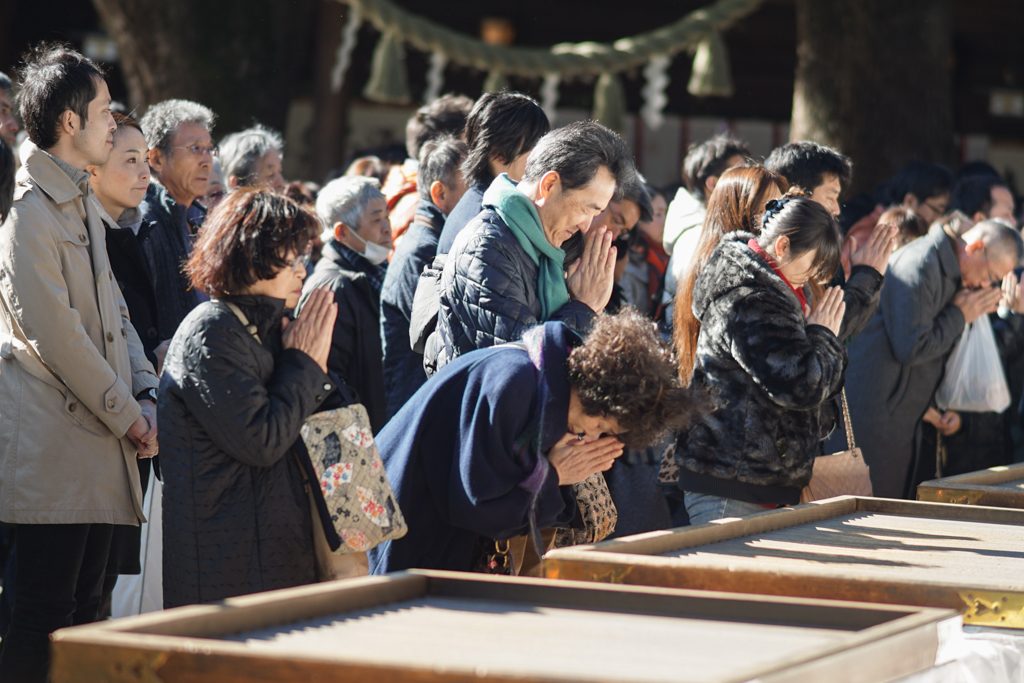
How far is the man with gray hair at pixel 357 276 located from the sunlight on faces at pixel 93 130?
1.19 m

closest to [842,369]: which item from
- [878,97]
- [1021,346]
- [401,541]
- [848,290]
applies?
[848,290]

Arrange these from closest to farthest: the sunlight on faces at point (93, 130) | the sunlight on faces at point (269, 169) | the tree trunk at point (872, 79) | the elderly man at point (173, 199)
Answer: the sunlight on faces at point (93, 130)
the elderly man at point (173, 199)
the sunlight on faces at point (269, 169)
the tree trunk at point (872, 79)

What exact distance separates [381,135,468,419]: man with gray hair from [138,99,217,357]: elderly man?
64 centimetres

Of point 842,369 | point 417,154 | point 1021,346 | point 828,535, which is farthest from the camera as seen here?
point 1021,346

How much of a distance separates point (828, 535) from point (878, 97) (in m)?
6.09

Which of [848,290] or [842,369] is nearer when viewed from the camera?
[842,369]

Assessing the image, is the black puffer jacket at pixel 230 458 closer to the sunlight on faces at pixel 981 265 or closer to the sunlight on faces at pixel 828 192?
the sunlight on faces at pixel 828 192

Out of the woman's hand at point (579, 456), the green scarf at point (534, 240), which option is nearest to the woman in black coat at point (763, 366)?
the green scarf at point (534, 240)

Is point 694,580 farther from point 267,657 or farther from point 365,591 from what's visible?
point 267,657

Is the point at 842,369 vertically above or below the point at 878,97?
below

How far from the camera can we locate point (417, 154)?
239 inches

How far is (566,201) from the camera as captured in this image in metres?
3.75

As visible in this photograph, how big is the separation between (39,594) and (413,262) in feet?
5.49

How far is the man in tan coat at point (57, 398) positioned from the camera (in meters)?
3.63
